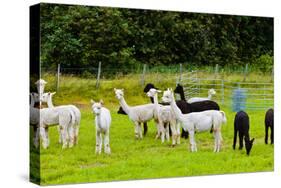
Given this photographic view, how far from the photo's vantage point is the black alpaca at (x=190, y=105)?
39.2 ft

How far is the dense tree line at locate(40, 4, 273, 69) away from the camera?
1097 cm

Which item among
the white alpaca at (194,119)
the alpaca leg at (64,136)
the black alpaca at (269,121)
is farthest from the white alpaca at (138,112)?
the black alpaca at (269,121)

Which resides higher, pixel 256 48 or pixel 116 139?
pixel 256 48

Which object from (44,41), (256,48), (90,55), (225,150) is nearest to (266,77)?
(256,48)

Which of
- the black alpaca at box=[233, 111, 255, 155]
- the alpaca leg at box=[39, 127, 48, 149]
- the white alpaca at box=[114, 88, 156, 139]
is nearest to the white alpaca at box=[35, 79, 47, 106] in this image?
the alpaca leg at box=[39, 127, 48, 149]

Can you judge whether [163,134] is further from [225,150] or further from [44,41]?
[44,41]

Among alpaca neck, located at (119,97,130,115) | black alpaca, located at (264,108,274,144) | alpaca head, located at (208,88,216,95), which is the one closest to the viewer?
alpaca neck, located at (119,97,130,115)

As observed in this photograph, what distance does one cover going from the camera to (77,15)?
11055 millimetres

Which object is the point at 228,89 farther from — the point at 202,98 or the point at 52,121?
the point at 52,121

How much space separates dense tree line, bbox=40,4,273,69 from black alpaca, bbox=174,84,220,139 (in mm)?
548

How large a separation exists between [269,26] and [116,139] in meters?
3.79

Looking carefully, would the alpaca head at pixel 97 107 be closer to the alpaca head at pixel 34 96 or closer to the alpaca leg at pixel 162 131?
the alpaca head at pixel 34 96

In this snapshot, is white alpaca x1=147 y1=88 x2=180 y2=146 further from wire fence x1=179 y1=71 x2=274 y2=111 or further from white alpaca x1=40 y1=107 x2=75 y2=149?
white alpaca x1=40 y1=107 x2=75 y2=149

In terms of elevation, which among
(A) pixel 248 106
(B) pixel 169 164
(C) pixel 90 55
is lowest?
(B) pixel 169 164
